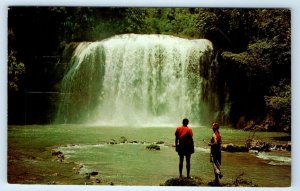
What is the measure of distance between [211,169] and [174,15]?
82 centimetres

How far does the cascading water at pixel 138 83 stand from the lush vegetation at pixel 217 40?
0.20ft

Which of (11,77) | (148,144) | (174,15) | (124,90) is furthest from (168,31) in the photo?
(11,77)

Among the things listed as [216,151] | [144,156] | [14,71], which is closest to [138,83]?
[144,156]

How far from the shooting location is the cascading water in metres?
3.42

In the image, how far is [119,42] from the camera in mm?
3445

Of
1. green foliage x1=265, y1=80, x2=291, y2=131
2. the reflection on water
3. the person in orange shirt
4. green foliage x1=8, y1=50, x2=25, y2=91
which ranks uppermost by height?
green foliage x1=8, y1=50, x2=25, y2=91

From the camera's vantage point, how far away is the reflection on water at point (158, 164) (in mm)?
3377

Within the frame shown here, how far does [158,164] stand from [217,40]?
2.35ft

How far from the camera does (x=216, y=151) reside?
11.1 feet

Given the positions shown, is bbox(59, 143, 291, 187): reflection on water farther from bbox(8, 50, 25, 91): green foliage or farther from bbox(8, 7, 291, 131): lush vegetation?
bbox(8, 50, 25, 91): green foliage

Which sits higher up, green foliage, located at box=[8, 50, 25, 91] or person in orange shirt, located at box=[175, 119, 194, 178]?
green foliage, located at box=[8, 50, 25, 91]

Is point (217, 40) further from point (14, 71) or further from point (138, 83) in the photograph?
point (14, 71)

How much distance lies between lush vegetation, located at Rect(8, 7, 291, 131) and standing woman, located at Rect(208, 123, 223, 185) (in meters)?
0.09

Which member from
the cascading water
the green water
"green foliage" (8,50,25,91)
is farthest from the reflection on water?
"green foliage" (8,50,25,91)
